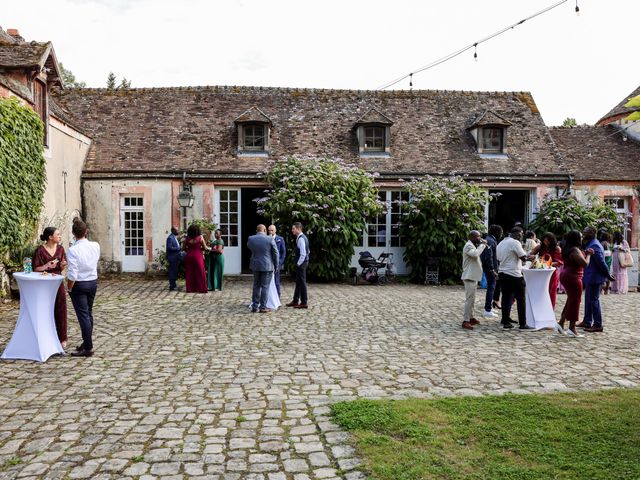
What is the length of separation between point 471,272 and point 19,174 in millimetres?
9322

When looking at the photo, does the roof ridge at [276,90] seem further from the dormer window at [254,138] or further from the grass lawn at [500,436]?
the grass lawn at [500,436]

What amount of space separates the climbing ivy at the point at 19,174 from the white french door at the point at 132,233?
512cm

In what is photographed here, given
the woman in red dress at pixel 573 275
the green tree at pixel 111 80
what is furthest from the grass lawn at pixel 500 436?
the green tree at pixel 111 80

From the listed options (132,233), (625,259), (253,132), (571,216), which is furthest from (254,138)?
(625,259)

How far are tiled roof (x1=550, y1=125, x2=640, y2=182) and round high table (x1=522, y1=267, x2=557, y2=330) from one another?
10.9 meters

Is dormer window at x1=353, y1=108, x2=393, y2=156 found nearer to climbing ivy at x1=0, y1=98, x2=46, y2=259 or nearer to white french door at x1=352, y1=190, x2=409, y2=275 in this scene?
Result: white french door at x1=352, y1=190, x2=409, y2=275

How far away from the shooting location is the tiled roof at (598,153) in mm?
19688

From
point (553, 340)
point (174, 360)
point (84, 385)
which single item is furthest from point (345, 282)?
point (84, 385)

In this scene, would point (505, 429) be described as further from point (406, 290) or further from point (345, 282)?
point (345, 282)

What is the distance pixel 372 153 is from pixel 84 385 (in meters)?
14.5

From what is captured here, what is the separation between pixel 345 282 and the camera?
17.4 meters

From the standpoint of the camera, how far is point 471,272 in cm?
992

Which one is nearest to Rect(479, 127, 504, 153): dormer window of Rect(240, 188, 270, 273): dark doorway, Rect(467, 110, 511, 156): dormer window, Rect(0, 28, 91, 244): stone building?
Rect(467, 110, 511, 156): dormer window

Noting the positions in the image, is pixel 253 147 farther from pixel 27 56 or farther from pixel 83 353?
pixel 83 353
